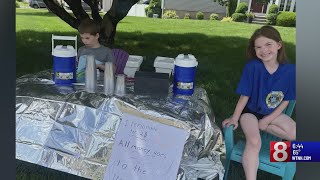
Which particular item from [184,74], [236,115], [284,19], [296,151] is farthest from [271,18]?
[296,151]

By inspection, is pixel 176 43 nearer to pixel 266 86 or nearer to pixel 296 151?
pixel 266 86

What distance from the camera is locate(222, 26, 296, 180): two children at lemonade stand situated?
2211 mm

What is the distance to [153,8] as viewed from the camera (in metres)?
3.92

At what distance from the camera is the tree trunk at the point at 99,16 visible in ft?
11.6

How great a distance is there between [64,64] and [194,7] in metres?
2.10

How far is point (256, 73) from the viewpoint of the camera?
7.50 feet

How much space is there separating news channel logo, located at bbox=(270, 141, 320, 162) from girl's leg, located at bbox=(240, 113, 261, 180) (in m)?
0.12

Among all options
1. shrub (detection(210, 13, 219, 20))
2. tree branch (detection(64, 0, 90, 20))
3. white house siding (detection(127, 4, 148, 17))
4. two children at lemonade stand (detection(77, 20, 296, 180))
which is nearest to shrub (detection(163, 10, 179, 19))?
white house siding (detection(127, 4, 148, 17))

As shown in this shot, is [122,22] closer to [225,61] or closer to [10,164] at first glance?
[225,61]

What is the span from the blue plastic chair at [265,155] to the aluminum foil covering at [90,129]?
0.33 meters

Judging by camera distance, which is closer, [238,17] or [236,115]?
[236,115]

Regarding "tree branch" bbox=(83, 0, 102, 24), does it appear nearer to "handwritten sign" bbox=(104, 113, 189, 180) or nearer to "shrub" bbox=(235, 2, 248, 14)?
"shrub" bbox=(235, 2, 248, 14)

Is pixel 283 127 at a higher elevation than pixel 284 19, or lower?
lower

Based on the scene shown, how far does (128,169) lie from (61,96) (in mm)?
521
